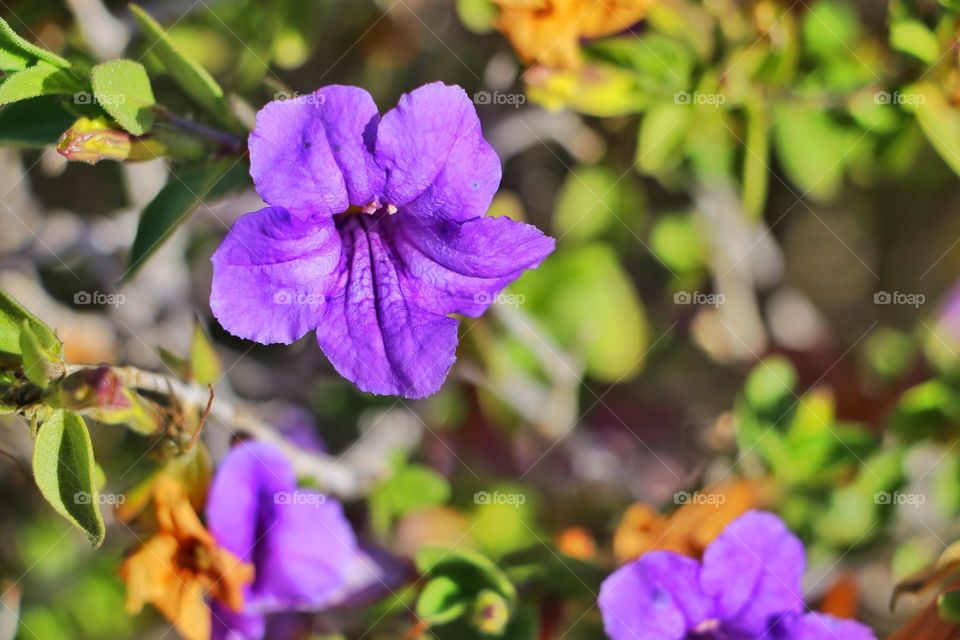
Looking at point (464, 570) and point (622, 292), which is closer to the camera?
point (464, 570)

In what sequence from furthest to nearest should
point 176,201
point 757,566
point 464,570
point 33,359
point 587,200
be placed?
point 587,200
point 464,570
point 757,566
point 176,201
point 33,359

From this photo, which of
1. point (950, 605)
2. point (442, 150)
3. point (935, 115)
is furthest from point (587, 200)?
point (950, 605)

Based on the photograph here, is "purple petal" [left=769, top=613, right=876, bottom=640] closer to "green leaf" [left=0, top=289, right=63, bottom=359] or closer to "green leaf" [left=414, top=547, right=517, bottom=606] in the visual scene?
"green leaf" [left=414, top=547, right=517, bottom=606]

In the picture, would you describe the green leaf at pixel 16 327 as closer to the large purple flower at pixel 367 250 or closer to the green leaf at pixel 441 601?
the large purple flower at pixel 367 250

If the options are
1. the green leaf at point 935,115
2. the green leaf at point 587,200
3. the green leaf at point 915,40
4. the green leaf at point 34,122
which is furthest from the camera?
the green leaf at point 587,200

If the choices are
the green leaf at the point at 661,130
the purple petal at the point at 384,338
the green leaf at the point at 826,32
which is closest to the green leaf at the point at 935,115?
the green leaf at the point at 826,32

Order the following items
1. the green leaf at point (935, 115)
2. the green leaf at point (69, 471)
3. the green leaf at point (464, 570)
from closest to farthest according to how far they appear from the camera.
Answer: the green leaf at point (69, 471) → the green leaf at point (464, 570) → the green leaf at point (935, 115)

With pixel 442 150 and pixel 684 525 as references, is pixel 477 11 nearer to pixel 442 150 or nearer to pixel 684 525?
pixel 442 150
